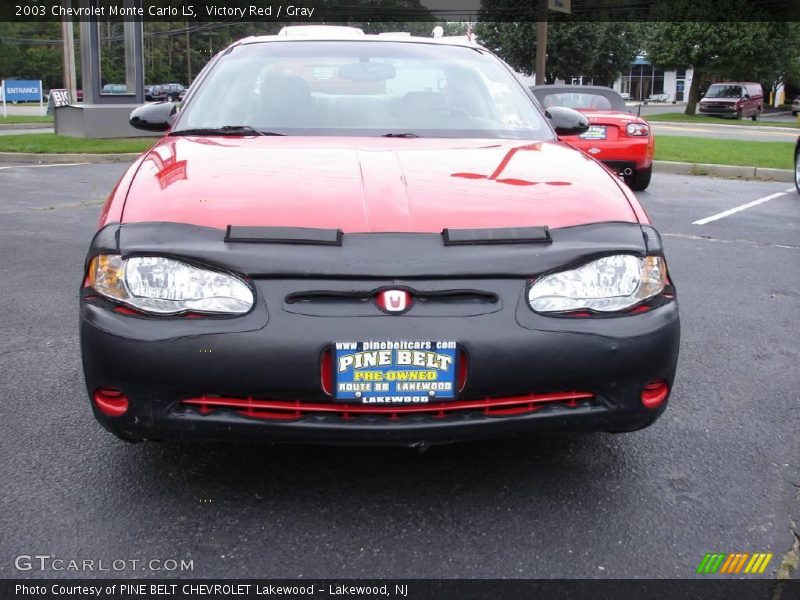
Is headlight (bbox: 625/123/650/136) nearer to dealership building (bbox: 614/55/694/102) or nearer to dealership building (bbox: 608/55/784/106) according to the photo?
dealership building (bbox: 608/55/784/106)

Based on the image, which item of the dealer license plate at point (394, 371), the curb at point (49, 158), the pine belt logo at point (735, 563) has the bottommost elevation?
the curb at point (49, 158)

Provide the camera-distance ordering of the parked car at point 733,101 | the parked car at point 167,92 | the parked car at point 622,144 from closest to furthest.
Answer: the parked car at point 622,144
the parked car at point 733,101
the parked car at point 167,92

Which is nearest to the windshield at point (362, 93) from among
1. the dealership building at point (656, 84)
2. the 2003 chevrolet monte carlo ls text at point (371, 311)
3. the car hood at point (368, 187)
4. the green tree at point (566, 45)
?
the car hood at point (368, 187)

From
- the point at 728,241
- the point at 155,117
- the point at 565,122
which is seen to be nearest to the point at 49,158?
the point at 728,241

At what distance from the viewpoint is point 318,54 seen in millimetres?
3881

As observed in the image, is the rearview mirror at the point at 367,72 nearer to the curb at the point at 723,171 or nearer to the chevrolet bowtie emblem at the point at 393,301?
the chevrolet bowtie emblem at the point at 393,301

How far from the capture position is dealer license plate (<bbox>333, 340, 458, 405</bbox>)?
7.32 feet

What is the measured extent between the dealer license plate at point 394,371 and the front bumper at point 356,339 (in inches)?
1.1

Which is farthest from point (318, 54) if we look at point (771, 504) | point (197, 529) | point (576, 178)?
point (771, 504)

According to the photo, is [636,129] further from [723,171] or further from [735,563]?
[735,563]

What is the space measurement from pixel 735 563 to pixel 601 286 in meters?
0.83

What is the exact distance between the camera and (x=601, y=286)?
2.42 m

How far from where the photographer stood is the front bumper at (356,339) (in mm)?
2246

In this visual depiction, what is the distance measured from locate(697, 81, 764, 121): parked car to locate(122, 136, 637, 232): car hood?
40.1 metres
